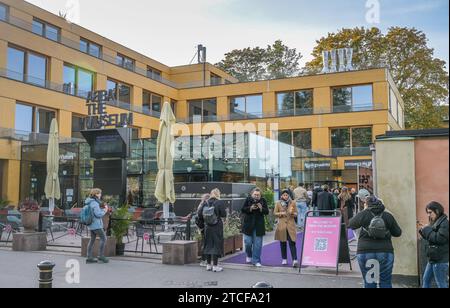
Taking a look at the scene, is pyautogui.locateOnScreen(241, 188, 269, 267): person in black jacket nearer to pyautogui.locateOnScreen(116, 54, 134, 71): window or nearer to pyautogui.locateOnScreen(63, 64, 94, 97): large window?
pyautogui.locateOnScreen(63, 64, 94, 97): large window

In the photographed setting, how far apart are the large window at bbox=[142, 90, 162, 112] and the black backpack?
4018 centimetres

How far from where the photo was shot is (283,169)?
25344 mm

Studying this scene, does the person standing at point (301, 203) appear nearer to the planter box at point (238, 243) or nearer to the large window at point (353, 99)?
the planter box at point (238, 243)

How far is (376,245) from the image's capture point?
6680mm

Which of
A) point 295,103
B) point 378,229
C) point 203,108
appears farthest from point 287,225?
point 203,108

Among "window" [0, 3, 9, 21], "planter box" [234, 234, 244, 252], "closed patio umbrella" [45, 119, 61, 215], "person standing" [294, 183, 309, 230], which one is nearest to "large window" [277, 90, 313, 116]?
"window" [0, 3, 9, 21]

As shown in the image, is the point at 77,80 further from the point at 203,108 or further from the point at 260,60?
the point at 260,60

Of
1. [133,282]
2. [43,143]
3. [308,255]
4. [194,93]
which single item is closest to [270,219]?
[308,255]

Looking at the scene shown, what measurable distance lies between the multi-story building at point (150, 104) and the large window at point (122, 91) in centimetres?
9

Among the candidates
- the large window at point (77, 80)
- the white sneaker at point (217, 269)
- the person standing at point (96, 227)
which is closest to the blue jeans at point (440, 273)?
the white sneaker at point (217, 269)

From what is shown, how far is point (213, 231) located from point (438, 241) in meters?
4.82

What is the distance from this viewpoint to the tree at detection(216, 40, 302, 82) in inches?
2462

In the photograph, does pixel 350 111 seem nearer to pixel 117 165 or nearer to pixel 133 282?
pixel 117 165
